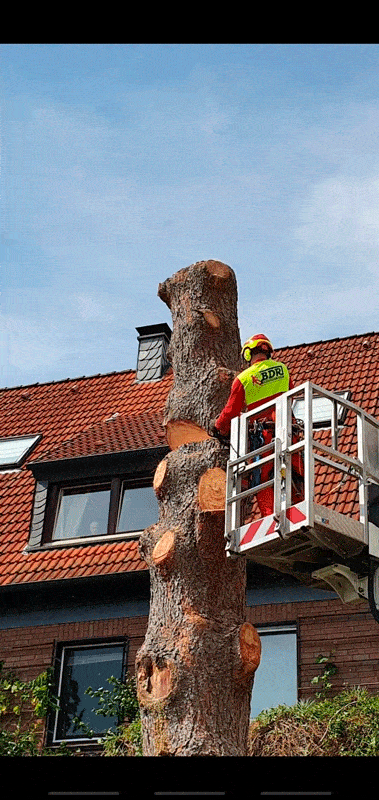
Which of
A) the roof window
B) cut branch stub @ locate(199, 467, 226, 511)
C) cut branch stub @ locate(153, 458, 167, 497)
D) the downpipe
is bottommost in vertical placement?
the downpipe

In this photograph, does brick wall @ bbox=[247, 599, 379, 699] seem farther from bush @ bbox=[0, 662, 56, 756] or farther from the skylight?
the skylight

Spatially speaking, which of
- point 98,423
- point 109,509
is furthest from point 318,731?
point 98,423

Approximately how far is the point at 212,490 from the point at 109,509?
7774mm

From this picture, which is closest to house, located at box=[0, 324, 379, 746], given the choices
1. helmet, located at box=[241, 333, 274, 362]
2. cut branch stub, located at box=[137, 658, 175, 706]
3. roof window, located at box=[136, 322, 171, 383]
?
roof window, located at box=[136, 322, 171, 383]

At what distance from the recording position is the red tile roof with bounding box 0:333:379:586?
1578cm

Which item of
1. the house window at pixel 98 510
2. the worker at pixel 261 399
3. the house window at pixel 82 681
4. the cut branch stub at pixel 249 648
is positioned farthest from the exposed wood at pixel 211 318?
the house window at pixel 98 510

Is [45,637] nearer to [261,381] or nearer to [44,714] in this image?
[44,714]

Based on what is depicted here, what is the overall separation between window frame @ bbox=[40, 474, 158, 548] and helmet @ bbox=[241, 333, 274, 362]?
21.9 feet

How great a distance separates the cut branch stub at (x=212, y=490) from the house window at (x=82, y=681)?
630cm

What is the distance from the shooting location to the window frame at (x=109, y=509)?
16.3m

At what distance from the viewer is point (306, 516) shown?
8.20 meters

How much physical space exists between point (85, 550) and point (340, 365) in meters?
4.94

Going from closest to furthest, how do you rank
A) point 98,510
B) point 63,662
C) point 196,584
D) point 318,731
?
point 196,584 → point 318,731 → point 63,662 → point 98,510
